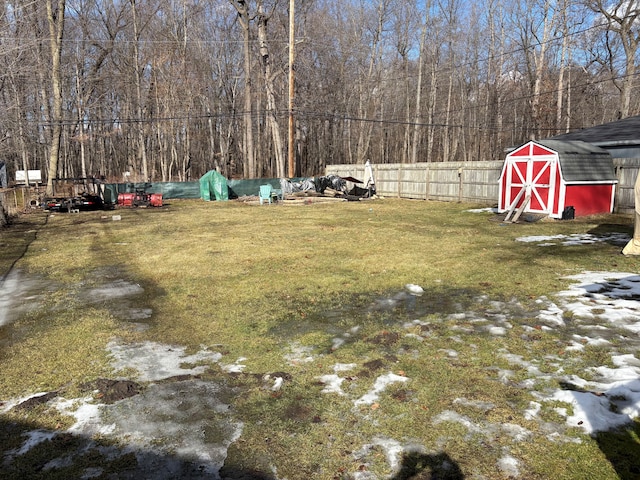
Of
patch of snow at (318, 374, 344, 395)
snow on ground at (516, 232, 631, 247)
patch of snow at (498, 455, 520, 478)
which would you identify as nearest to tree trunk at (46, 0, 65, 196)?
snow on ground at (516, 232, 631, 247)

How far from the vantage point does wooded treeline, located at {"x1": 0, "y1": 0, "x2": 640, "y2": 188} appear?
34.2 m

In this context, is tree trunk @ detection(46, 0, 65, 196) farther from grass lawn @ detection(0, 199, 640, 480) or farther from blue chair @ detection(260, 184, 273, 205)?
grass lawn @ detection(0, 199, 640, 480)

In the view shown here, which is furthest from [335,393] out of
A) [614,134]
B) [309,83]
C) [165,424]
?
[309,83]

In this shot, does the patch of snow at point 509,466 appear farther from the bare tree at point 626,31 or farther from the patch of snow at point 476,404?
the bare tree at point 626,31

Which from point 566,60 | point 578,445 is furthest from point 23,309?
point 566,60

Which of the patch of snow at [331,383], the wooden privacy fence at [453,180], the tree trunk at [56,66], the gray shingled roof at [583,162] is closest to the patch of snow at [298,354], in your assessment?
the patch of snow at [331,383]

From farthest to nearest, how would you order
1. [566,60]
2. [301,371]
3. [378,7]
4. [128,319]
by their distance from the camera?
1. [378,7]
2. [566,60]
3. [128,319]
4. [301,371]

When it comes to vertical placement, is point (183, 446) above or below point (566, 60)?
Answer: below

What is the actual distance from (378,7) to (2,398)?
44.4m

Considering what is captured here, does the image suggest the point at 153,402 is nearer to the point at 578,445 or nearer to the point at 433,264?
the point at 578,445

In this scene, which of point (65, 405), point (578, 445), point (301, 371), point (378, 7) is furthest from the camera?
point (378, 7)

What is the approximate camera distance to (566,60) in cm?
3569

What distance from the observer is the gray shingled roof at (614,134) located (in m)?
16.2

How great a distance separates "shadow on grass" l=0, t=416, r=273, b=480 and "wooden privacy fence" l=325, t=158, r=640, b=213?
17.4 metres
